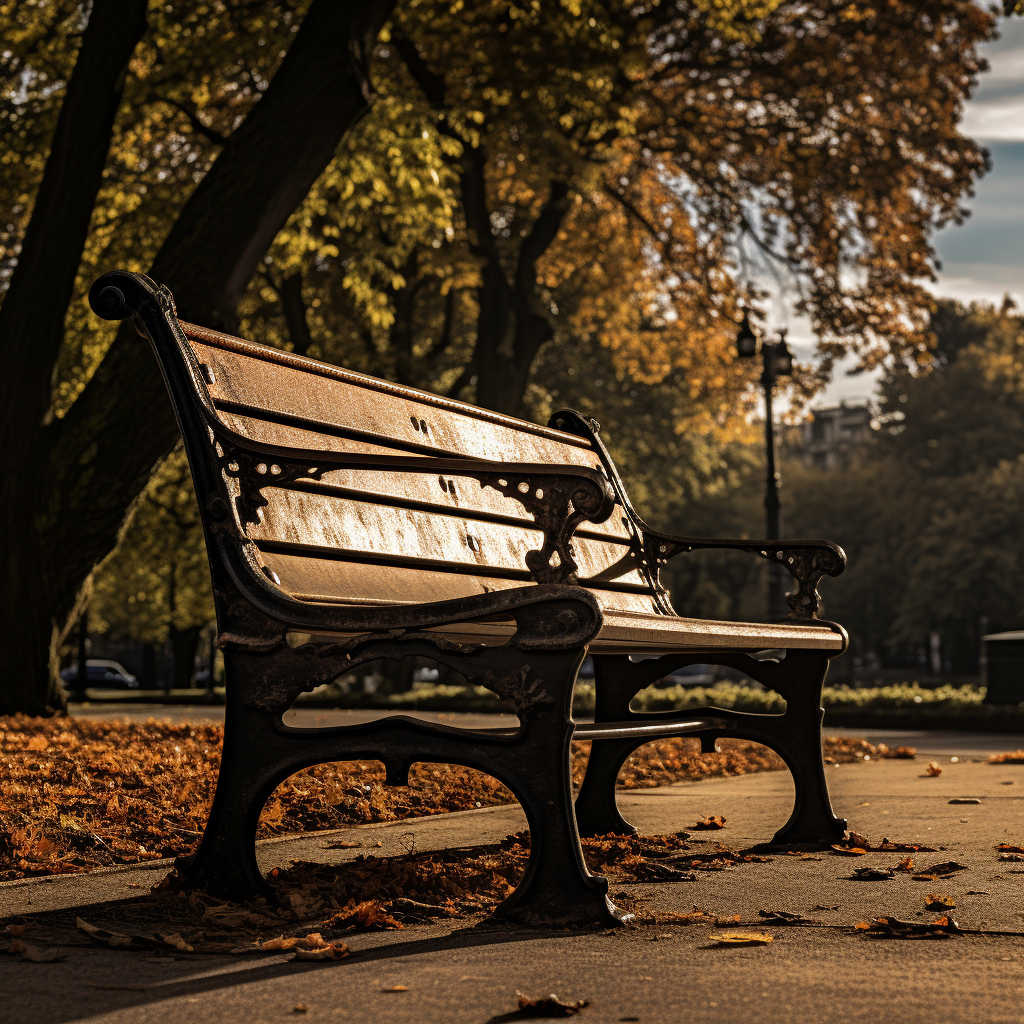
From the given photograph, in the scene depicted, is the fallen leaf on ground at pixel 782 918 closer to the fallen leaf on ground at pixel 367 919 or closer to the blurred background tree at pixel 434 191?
the fallen leaf on ground at pixel 367 919

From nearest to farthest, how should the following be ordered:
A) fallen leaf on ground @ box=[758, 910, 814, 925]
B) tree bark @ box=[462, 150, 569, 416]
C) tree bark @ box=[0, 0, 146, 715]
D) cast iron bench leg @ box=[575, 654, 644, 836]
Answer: fallen leaf on ground @ box=[758, 910, 814, 925], cast iron bench leg @ box=[575, 654, 644, 836], tree bark @ box=[0, 0, 146, 715], tree bark @ box=[462, 150, 569, 416]

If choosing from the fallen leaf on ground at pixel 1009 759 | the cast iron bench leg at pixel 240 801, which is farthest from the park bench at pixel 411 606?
the fallen leaf on ground at pixel 1009 759

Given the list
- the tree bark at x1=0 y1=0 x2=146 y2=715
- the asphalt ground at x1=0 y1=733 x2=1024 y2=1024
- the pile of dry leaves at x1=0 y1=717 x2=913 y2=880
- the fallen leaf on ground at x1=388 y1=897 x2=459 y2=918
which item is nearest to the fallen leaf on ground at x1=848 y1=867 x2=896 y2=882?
the asphalt ground at x1=0 y1=733 x2=1024 y2=1024

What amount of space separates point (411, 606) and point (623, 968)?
3.07 feet

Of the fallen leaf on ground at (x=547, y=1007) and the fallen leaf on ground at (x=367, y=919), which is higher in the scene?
the fallen leaf on ground at (x=547, y=1007)

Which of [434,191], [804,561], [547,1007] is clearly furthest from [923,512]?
[547,1007]

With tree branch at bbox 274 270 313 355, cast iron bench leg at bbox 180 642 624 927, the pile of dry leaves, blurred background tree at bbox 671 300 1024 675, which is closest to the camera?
cast iron bench leg at bbox 180 642 624 927

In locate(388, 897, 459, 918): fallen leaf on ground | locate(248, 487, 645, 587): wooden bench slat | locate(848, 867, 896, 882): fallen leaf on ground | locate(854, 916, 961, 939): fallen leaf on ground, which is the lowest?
locate(848, 867, 896, 882): fallen leaf on ground

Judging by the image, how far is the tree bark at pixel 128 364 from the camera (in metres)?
7.76

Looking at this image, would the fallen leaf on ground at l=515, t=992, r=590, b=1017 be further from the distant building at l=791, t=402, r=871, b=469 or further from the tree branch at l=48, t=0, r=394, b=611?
the distant building at l=791, t=402, r=871, b=469

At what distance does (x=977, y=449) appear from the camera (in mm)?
45312

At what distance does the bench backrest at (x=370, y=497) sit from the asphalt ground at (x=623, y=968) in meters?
0.96

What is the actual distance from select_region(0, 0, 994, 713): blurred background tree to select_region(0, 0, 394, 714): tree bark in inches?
0.7

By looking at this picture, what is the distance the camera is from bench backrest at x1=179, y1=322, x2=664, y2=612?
3432 mm
